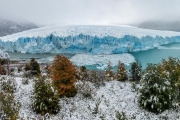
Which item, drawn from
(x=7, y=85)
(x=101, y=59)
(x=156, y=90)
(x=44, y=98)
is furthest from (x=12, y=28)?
(x=156, y=90)

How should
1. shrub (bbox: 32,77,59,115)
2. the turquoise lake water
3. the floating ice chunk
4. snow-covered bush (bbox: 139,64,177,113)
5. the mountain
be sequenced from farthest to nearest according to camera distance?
the mountain < the turquoise lake water < the floating ice chunk < snow-covered bush (bbox: 139,64,177,113) < shrub (bbox: 32,77,59,115)

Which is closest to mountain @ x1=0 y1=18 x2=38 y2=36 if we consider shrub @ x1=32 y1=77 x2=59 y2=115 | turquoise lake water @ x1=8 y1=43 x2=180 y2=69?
turquoise lake water @ x1=8 y1=43 x2=180 y2=69

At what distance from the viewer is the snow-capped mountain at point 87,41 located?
5522 cm

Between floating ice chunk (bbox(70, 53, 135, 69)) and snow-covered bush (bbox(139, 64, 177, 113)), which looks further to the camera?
floating ice chunk (bbox(70, 53, 135, 69))

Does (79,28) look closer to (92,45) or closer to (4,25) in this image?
(92,45)

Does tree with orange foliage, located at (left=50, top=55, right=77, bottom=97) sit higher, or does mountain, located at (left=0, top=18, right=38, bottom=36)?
mountain, located at (left=0, top=18, right=38, bottom=36)

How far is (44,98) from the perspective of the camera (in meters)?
13.7

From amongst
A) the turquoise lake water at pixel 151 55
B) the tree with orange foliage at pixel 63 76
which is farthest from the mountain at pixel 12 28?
the tree with orange foliage at pixel 63 76

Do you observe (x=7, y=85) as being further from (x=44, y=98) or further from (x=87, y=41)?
(x=87, y=41)

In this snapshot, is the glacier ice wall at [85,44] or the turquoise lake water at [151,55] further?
the glacier ice wall at [85,44]

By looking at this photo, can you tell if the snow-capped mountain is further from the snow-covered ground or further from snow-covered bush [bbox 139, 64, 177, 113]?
snow-covered bush [bbox 139, 64, 177, 113]

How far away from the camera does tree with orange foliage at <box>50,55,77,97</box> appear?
53.4 ft

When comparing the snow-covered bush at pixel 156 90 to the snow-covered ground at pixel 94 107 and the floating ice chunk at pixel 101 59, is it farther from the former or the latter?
the floating ice chunk at pixel 101 59

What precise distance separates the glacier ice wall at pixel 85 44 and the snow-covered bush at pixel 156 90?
127 feet
